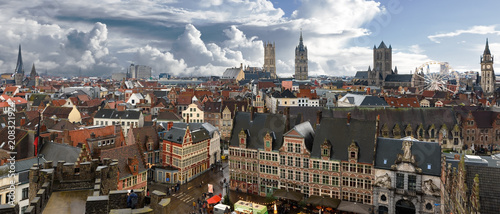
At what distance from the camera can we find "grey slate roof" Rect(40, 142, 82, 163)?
157 ft

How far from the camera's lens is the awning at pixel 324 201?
47322mm

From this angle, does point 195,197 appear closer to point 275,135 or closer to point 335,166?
point 275,135

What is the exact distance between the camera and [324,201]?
48000 millimetres

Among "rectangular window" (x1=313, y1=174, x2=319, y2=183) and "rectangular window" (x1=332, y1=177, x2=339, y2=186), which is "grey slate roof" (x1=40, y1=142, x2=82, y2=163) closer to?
"rectangular window" (x1=313, y1=174, x2=319, y2=183)

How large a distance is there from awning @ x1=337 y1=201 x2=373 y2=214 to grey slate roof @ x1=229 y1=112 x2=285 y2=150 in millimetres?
13847

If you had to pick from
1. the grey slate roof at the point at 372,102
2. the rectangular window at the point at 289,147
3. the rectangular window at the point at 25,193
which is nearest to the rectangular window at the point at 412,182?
the rectangular window at the point at 289,147

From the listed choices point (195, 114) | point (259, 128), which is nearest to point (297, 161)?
point (259, 128)

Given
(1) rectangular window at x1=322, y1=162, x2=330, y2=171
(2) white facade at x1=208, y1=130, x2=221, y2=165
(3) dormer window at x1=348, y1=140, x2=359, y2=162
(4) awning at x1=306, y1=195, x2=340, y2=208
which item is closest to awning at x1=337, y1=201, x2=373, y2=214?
(4) awning at x1=306, y1=195, x2=340, y2=208

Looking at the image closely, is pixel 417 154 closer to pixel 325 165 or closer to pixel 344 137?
pixel 344 137

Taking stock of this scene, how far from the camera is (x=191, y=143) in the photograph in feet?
215

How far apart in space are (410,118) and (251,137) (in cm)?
3757

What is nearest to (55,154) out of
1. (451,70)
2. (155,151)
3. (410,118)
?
(155,151)

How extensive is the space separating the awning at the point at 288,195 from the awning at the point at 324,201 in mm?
1614

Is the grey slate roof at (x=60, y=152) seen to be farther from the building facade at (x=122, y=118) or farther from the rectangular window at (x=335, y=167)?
the building facade at (x=122, y=118)
